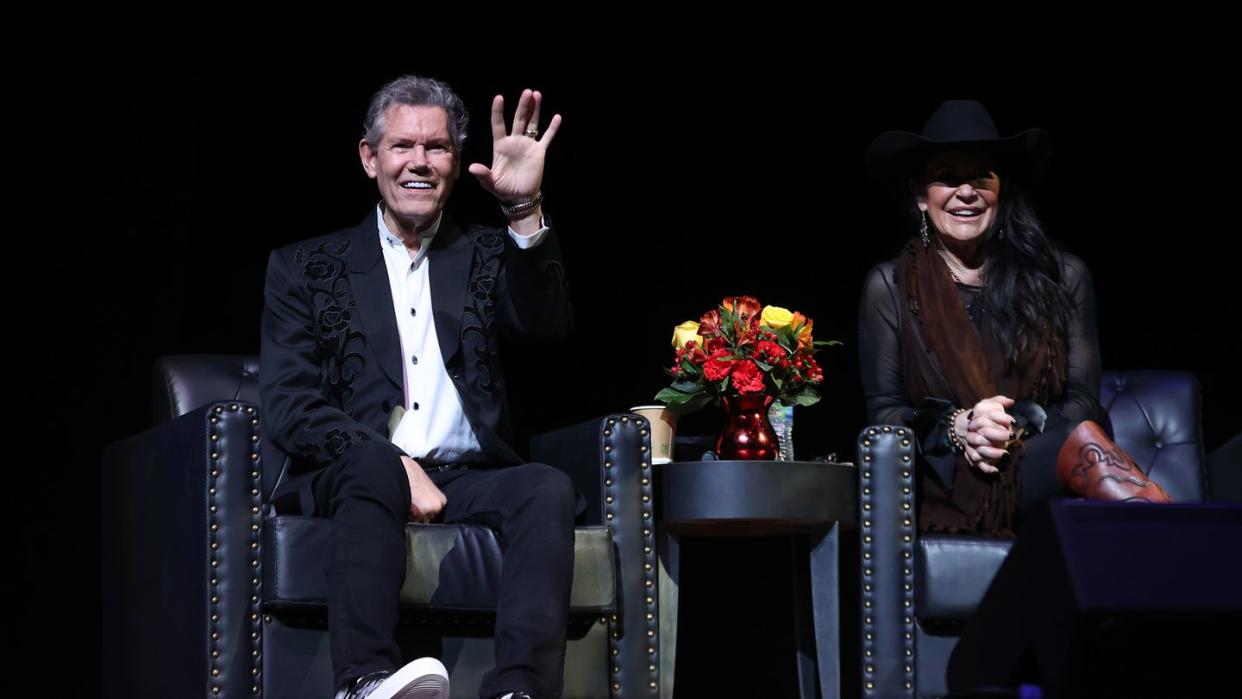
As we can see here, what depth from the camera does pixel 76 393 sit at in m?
3.59

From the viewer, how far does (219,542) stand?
2.65m

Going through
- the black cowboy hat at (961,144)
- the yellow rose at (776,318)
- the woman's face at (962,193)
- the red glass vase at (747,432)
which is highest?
the black cowboy hat at (961,144)

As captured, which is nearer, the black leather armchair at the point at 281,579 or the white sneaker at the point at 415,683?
the white sneaker at the point at 415,683

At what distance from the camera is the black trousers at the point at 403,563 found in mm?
2475

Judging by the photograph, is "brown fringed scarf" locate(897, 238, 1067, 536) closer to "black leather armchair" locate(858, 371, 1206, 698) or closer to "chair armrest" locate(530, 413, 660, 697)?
"black leather armchair" locate(858, 371, 1206, 698)

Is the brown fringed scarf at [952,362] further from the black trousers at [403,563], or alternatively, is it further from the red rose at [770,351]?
the black trousers at [403,563]

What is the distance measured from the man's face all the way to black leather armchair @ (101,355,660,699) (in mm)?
561

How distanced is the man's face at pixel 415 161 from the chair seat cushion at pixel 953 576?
3.90 feet

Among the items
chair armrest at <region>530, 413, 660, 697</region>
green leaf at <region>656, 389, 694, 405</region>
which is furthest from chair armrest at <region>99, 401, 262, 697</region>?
green leaf at <region>656, 389, 694, 405</region>

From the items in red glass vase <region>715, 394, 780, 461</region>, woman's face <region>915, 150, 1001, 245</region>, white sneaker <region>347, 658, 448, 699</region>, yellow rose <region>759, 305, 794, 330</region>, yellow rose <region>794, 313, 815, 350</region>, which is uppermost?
woman's face <region>915, 150, 1001, 245</region>

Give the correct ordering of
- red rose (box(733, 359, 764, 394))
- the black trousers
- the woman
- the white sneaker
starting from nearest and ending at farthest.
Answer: the white sneaker, the black trousers, the woman, red rose (box(733, 359, 764, 394))

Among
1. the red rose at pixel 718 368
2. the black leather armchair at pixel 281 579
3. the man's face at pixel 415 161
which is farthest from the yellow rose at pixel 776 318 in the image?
the man's face at pixel 415 161

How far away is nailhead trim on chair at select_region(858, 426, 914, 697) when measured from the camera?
292 cm

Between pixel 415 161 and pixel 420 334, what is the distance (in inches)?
13.6
